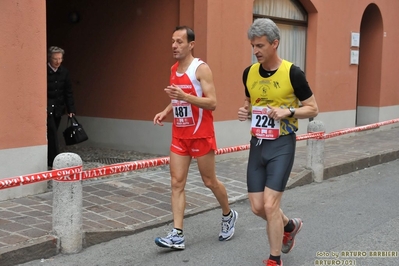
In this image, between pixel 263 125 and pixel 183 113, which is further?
pixel 183 113

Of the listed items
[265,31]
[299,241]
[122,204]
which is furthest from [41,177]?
[299,241]

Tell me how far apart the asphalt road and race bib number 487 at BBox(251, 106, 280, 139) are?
46.8 inches

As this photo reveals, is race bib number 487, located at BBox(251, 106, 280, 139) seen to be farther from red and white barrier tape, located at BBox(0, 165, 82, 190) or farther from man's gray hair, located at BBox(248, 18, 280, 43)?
red and white barrier tape, located at BBox(0, 165, 82, 190)

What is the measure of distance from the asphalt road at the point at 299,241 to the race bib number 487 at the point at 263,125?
119 cm

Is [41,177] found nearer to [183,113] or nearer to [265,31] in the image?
[183,113]

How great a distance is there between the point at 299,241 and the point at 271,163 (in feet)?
4.62

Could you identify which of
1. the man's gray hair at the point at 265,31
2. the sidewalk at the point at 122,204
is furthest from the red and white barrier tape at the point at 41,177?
the man's gray hair at the point at 265,31

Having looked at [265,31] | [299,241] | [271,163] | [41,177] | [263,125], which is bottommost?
[299,241]

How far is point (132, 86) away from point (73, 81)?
1572 millimetres

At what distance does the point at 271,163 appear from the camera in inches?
179

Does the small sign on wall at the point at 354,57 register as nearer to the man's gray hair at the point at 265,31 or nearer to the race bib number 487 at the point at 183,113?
the race bib number 487 at the point at 183,113

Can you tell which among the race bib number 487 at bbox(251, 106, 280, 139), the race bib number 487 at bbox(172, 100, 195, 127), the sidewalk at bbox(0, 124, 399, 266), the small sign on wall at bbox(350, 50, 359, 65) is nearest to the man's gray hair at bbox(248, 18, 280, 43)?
the race bib number 487 at bbox(251, 106, 280, 139)

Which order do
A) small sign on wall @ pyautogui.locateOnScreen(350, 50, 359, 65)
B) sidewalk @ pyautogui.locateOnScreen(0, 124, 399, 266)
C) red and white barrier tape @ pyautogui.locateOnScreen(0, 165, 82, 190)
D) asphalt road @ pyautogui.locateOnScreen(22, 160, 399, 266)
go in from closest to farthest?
red and white barrier tape @ pyautogui.locateOnScreen(0, 165, 82, 190)
asphalt road @ pyautogui.locateOnScreen(22, 160, 399, 266)
sidewalk @ pyautogui.locateOnScreen(0, 124, 399, 266)
small sign on wall @ pyautogui.locateOnScreen(350, 50, 359, 65)

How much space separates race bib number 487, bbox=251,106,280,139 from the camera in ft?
15.0
